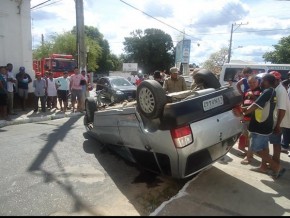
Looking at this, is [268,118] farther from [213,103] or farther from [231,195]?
[231,195]

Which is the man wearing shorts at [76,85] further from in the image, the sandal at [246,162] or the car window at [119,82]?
the sandal at [246,162]

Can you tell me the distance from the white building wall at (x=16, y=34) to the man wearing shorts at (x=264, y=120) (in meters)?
9.88

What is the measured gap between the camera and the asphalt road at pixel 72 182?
370 cm

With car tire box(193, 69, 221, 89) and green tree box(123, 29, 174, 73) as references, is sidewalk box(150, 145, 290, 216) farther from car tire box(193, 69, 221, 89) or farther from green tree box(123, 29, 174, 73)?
green tree box(123, 29, 174, 73)

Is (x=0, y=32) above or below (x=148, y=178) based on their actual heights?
above

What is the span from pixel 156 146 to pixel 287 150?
368 cm

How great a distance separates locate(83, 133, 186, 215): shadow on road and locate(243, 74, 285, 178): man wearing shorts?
1.34 m

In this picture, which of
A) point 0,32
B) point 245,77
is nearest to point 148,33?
point 0,32

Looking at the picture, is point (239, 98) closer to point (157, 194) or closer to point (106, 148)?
point (157, 194)

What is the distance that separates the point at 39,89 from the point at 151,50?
184 feet

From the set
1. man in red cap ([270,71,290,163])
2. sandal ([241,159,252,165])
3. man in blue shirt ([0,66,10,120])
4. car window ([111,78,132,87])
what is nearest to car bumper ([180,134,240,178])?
man in red cap ([270,71,290,163])

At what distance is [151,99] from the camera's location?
12.6 feet

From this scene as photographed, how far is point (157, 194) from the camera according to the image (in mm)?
4133

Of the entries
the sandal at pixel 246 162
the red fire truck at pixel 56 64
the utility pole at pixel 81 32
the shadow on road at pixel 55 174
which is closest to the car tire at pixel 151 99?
the shadow on road at pixel 55 174
